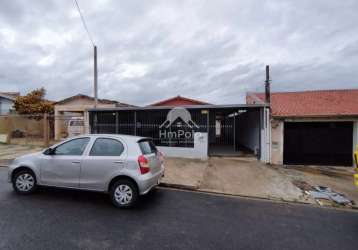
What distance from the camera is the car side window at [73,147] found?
4.85 metres

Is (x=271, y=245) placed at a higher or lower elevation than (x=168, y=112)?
lower

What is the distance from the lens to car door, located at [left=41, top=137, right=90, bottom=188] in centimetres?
472

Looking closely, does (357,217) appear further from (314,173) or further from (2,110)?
(2,110)

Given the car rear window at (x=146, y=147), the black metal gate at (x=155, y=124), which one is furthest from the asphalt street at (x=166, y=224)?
the black metal gate at (x=155, y=124)

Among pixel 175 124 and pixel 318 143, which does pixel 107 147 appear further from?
pixel 318 143

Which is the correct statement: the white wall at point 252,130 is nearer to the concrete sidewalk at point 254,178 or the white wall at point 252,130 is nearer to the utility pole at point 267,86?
the utility pole at point 267,86

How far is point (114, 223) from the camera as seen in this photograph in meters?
3.75

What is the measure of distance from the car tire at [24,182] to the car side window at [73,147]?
90cm

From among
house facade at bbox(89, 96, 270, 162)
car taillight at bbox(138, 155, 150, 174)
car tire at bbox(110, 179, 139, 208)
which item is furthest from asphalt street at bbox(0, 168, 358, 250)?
house facade at bbox(89, 96, 270, 162)

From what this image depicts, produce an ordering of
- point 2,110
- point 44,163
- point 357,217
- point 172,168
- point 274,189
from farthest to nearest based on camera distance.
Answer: point 2,110 → point 172,168 → point 274,189 → point 44,163 → point 357,217

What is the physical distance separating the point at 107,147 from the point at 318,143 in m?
9.78

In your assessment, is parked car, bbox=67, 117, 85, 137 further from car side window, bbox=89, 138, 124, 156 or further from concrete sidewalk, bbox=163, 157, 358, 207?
car side window, bbox=89, 138, 124, 156

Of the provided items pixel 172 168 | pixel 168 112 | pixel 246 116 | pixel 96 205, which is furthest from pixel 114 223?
pixel 246 116

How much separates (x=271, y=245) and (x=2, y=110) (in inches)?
1148
